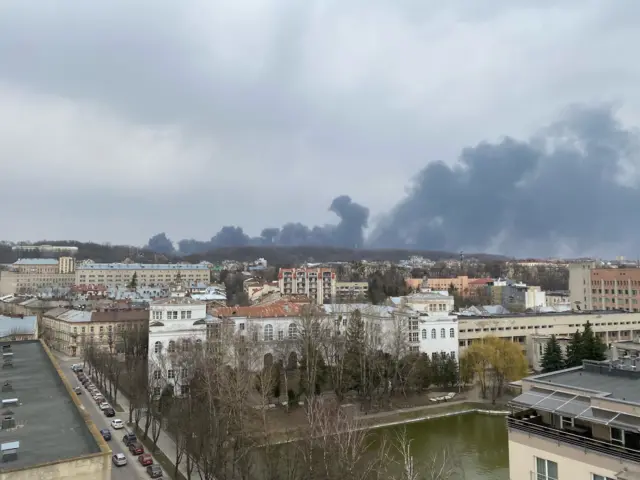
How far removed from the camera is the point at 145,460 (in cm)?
1945

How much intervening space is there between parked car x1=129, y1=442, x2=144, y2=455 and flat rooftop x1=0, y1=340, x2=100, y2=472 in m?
5.81

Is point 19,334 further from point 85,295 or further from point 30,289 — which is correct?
point 30,289

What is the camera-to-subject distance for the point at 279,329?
35406 mm

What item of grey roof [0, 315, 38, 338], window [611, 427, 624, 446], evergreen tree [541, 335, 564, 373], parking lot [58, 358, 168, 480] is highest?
window [611, 427, 624, 446]

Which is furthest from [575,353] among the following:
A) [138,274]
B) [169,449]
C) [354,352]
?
[138,274]

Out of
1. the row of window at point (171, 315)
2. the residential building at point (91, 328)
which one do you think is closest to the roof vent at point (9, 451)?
the row of window at point (171, 315)

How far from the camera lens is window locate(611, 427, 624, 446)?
813 centimetres

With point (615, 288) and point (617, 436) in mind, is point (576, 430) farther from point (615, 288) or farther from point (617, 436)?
point (615, 288)

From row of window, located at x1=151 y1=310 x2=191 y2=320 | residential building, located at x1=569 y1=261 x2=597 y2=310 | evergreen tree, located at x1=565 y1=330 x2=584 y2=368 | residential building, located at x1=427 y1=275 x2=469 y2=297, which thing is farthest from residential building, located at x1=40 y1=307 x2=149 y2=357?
residential building, located at x1=427 y1=275 x2=469 y2=297

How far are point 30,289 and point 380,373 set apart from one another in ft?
323

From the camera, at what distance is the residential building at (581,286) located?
56.3 m

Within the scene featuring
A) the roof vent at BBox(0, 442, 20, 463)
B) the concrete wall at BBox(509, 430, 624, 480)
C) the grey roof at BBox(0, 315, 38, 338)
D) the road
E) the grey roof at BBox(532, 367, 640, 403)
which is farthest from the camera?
the grey roof at BBox(0, 315, 38, 338)

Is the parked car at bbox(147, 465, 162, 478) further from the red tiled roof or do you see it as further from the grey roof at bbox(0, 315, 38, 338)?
the grey roof at bbox(0, 315, 38, 338)

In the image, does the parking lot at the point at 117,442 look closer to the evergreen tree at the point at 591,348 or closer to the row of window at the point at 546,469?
the row of window at the point at 546,469
